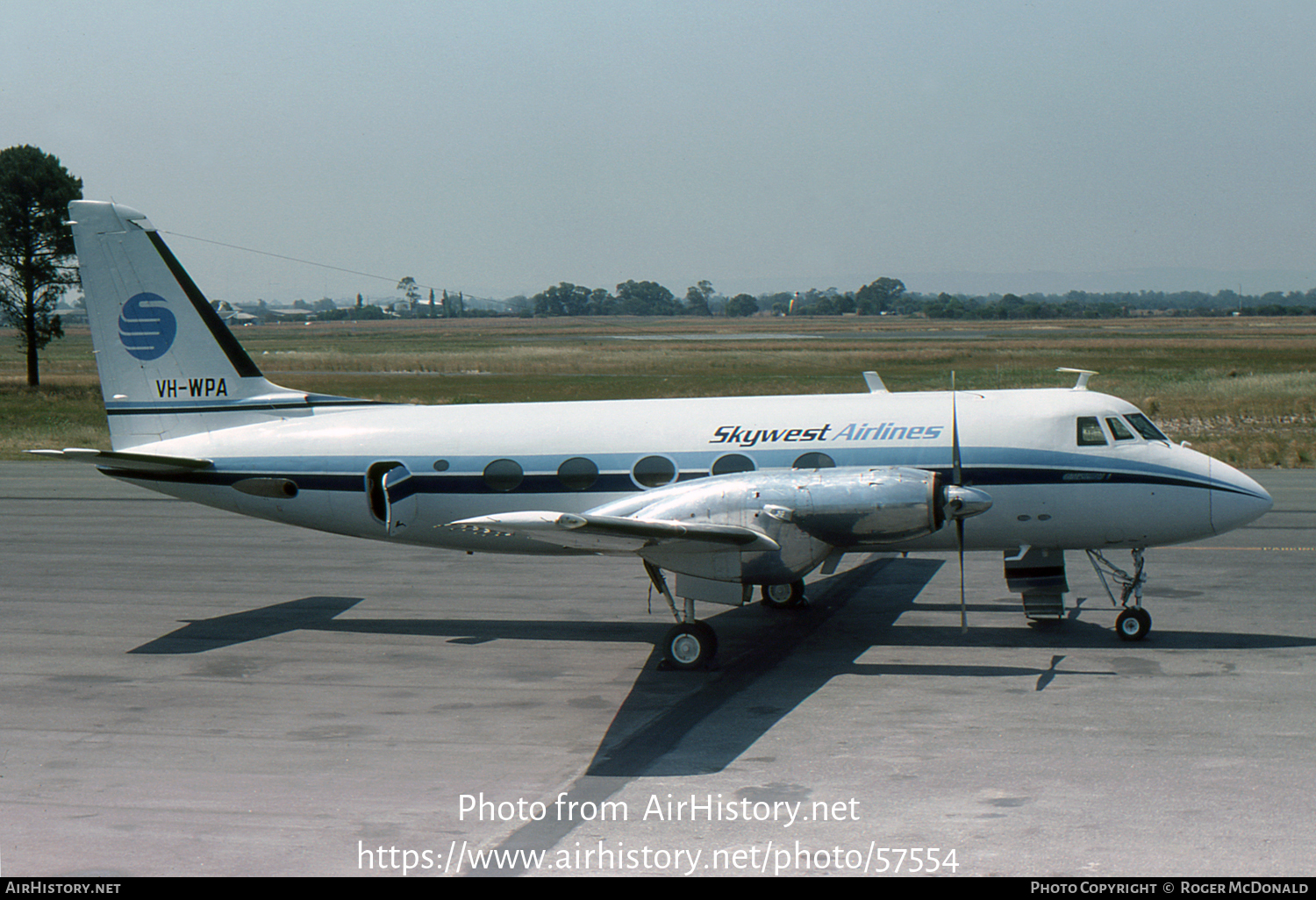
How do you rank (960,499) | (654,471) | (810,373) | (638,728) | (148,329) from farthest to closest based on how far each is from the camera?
1. (810,373)
2. (148,329)
3. (654,471)
4. (960,499)
5. (638,728)

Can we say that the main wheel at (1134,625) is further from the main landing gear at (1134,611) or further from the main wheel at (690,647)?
the main wheel at (690,647)

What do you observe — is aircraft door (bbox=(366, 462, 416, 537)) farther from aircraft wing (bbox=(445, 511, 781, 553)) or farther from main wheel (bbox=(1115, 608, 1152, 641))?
main wheel (bbox=(1115, 608, 1152, 641))

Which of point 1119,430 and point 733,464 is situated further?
point 733,464

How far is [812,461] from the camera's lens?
16.4 meters

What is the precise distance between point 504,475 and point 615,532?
4.23 meters

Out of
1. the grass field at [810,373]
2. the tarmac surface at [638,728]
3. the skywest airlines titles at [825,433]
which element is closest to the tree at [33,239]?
the grass field at [810,373]

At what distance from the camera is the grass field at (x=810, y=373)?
163 feet

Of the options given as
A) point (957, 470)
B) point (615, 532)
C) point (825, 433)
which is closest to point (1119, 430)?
point (957, 470)

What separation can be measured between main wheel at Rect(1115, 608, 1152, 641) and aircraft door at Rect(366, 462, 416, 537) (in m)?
10.5

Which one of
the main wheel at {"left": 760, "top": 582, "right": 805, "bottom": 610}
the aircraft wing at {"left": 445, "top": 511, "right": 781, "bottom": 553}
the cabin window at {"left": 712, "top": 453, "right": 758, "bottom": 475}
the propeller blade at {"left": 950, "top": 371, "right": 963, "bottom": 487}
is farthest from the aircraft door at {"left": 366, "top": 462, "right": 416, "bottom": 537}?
the propeller blade at {"left": 950, "top": 371, "right": 963, "bottom": 487}

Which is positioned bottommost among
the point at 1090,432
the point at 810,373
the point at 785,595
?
the point at 785,595

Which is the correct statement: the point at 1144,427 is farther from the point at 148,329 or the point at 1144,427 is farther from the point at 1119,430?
the point at 148,329

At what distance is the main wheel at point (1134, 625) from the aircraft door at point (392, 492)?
1049 cm

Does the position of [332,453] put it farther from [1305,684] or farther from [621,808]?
[1305,684]
